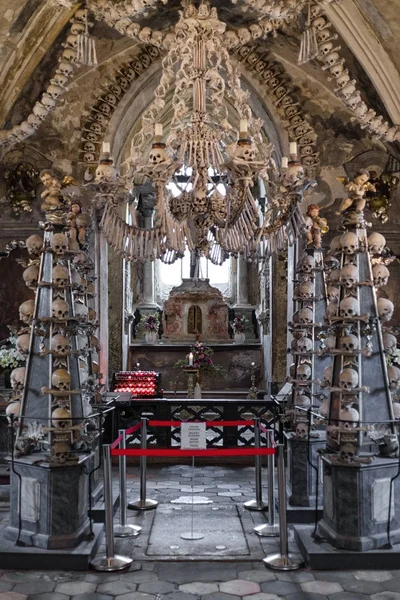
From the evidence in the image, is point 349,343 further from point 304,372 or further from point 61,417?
point 61,417

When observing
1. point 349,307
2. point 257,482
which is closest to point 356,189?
point 349,307

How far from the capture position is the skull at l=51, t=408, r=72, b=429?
5.52 meters

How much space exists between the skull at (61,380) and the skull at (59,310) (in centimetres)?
43

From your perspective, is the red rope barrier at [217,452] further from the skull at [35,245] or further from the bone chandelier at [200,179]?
the skull at [35,245]

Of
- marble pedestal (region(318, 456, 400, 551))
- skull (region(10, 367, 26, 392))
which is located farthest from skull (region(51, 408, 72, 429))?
marble pedestal (region(318, 456, 400, 551))

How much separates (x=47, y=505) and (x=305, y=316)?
3.08m

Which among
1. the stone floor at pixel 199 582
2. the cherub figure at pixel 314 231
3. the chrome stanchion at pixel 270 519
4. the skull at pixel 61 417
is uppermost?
the cherub figure at pixel 314 231

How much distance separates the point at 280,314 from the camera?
13.4m

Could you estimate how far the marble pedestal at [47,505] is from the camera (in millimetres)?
5293

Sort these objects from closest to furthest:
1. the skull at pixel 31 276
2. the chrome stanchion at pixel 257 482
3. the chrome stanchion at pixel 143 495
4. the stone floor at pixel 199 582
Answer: the stone floor at pixel 199 582 < the skull at pixel 31 276 < the chrome stanchion at pixel 257 482 < the chrome stanchion at pixel 143 495

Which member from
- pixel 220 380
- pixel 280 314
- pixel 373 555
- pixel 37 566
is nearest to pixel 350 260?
pixel 373 555

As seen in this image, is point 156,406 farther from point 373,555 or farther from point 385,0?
point 385,0

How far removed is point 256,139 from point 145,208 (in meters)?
14.3

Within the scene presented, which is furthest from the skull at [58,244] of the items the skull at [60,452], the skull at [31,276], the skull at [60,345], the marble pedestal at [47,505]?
the marble pedestal at [47,505]
